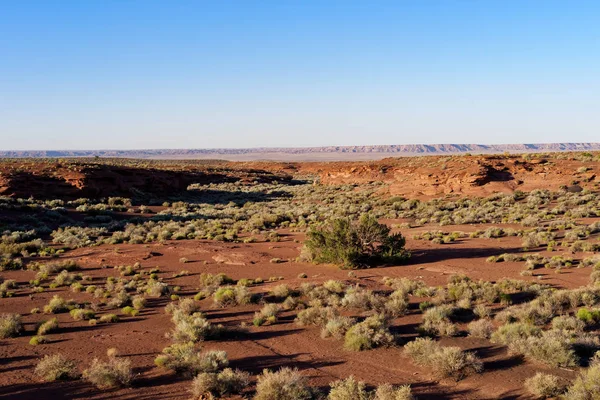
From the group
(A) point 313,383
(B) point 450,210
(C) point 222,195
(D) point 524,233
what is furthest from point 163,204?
(A) point 313,383

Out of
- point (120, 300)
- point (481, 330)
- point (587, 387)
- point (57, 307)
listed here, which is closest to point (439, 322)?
point (481, 330)

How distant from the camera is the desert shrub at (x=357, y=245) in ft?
57.5

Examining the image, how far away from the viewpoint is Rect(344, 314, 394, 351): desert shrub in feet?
29.7

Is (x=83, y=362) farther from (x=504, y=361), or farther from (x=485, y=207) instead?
(x=485, y=207)

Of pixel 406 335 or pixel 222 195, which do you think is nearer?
pixel 406 335

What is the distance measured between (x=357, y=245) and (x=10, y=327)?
1201 cm

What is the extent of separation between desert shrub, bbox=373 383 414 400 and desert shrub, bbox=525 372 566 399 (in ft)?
6.59

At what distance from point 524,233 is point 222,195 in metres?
40.6

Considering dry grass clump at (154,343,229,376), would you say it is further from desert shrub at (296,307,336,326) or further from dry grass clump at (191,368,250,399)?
desert shrub at (296,307,336,326)

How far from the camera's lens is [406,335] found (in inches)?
384

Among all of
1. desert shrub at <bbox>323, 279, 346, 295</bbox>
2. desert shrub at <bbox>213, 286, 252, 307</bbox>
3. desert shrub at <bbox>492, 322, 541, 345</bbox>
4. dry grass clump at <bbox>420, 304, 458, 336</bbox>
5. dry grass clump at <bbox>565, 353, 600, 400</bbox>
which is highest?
dry grass clump at <bbox>565, 353, 600, 400</bbox>

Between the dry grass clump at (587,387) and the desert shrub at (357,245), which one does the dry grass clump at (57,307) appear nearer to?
the desert shrub at (357,245)

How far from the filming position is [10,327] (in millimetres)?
10117

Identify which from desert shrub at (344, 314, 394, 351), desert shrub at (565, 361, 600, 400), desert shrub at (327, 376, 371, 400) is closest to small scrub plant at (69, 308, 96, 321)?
desert shrub at (344, 314, 394, 351)
